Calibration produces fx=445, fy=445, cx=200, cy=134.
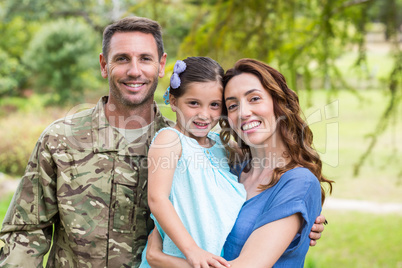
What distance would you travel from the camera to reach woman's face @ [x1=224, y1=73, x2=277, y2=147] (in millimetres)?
2016

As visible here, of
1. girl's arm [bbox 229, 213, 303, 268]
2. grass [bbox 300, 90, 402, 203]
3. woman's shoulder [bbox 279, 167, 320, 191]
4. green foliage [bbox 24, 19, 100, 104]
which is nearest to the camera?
girl's arm [bbox 229, 213, 303, 268]

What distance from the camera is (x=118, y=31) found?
2.21 metres

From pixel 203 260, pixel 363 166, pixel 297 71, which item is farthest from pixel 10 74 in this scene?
pixel 203 260

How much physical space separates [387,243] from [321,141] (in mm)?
4789

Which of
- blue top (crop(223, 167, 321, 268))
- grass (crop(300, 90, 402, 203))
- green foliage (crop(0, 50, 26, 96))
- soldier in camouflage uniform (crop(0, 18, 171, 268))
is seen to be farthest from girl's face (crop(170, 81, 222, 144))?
green foliage (crop(0, 50, 26, 96))

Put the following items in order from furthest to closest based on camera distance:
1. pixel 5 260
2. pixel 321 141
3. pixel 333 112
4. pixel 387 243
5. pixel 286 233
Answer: pixel 387 243
pixel 333 112
pixel 321 141
pixel 5 260
pixel 286 233

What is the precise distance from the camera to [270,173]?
2.09 metres

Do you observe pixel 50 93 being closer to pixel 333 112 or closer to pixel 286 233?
pixel 333 112

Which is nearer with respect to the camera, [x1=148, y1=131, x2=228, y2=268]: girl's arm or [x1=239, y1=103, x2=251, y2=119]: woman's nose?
[x1=148, y1=131, x2=228, y2=268]: girl's arm

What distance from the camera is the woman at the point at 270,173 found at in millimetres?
1787

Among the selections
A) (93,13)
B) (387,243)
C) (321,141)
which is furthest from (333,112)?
(93,13)

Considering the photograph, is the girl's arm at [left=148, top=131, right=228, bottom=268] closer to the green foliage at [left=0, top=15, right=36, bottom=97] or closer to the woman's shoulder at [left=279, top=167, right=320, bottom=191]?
the woman's shoulder at [left=279, top=167, right=320, bottom=191]

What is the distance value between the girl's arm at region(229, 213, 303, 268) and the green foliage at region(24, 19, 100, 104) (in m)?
12.7

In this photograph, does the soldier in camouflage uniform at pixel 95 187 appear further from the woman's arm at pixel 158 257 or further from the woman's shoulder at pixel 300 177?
the woman's shoulder at pixel 300 177
